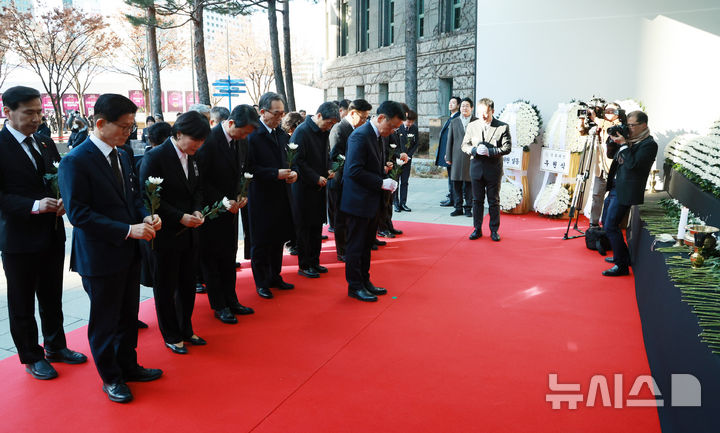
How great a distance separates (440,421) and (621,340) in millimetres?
1895

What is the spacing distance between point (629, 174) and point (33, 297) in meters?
5.19

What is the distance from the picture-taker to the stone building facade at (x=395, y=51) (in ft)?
60.4

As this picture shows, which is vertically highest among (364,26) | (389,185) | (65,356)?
(364,26)

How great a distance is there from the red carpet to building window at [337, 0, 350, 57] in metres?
23.1

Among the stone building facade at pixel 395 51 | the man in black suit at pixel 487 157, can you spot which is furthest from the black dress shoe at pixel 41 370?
the stone building facade at pixel 395 51

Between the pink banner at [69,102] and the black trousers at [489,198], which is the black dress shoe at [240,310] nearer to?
the black trousers at [489,198]

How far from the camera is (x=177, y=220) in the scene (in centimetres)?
349

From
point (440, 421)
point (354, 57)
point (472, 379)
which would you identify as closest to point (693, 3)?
point (472, 379)

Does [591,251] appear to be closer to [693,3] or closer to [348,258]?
[348,258]

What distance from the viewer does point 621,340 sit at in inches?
160

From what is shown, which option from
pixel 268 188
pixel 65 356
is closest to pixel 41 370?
pixel 65 356

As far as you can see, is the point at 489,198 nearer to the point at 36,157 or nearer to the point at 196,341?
the point at 196,341

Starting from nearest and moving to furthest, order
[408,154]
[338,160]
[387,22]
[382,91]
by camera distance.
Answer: [338,160] → [408,154] → [387,22] → [382,91]

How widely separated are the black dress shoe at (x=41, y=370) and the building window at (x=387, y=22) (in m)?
21.2
